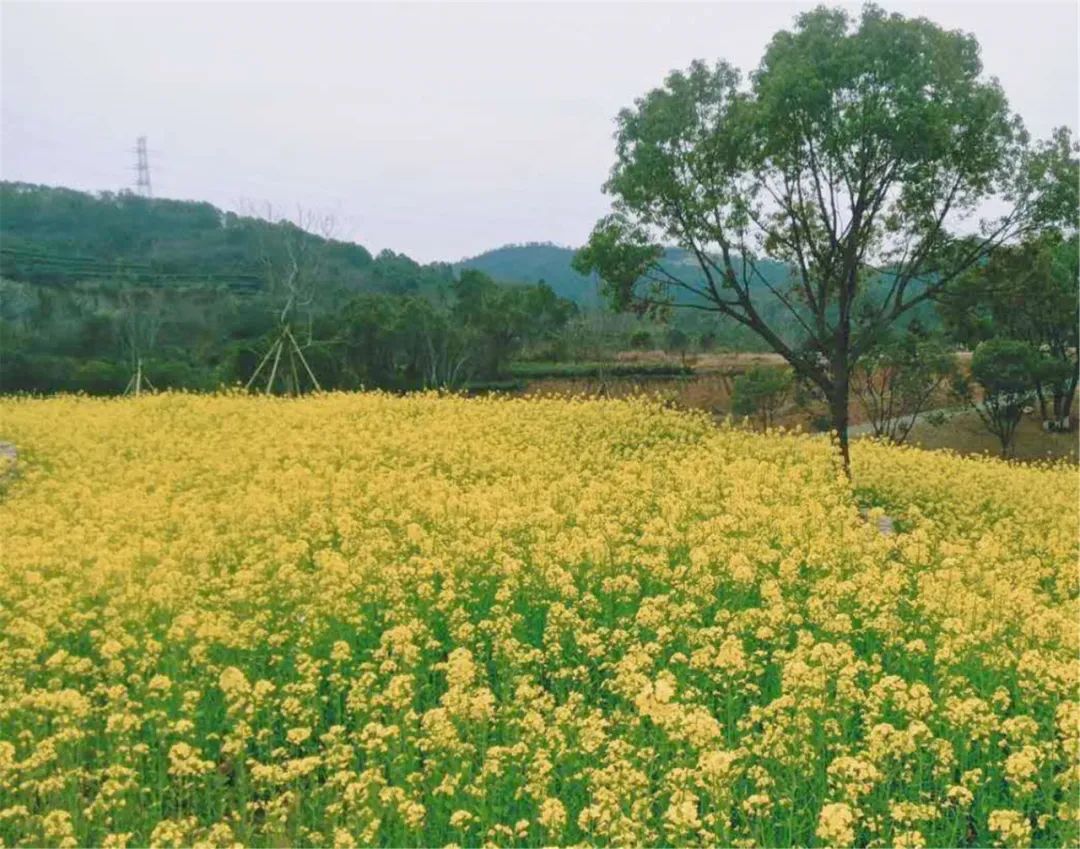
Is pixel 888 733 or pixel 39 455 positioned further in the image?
pixel 39 455

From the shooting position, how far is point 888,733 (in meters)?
6.16

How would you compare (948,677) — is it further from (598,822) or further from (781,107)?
(781,107)

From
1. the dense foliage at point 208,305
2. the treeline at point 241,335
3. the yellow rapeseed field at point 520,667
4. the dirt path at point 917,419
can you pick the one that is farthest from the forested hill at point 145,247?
the yellow rapeseed field at point 520,667

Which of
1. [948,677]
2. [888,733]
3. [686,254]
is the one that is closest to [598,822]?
[888,733]

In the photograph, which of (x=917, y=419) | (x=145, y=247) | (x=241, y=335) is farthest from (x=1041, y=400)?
(x=145, y=247)

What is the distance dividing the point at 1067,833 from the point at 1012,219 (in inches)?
637

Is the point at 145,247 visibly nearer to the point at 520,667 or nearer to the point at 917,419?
the point at 917,419

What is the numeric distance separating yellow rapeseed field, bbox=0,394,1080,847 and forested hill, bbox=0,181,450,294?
186 feet

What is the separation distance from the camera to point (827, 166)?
18906 mm

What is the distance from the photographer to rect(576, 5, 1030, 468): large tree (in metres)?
17.8

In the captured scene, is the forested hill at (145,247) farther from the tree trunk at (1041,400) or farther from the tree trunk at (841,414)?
the tree trunk at (841,414)

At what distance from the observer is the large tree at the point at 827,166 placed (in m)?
17.8

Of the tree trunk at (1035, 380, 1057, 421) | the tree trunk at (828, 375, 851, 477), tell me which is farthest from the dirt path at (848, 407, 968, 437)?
the tree trunk at (828, 375, 851, 477)

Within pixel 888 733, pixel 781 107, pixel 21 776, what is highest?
pixel 781 107
